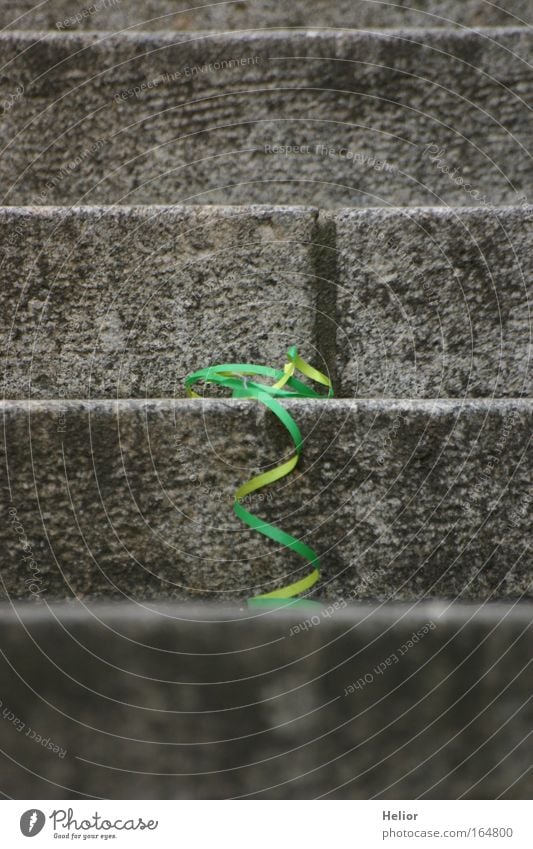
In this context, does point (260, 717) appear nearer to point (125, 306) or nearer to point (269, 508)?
point (269, 508)

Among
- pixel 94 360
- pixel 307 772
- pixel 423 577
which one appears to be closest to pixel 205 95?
pixel 94 360

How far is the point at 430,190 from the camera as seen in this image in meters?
1.17

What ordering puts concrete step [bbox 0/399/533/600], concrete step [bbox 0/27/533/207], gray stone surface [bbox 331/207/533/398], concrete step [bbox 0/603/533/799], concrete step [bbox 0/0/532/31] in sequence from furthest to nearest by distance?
concrete step [bbox 0/0/532/31]
concrete step [bbox 0/27/533/207]
gray stone surface [bbox 331/207/533/398]
concrete step [bbox 0/399/533/600]
concrete step [bbox 0/603/533/799]

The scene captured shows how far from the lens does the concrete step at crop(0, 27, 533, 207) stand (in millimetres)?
1134

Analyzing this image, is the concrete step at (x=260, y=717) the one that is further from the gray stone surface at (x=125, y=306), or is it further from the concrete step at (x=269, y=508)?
the gray stone surface at (x=125, y=306)

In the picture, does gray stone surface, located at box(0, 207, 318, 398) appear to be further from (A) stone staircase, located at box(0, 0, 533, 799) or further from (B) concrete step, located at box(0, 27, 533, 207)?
(B) concrete step, located at box(0, 27, 533, 207)

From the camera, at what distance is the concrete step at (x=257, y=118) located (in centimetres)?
113

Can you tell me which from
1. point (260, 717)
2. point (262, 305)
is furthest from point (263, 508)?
point (262, 305)

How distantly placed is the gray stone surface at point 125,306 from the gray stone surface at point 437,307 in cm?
6

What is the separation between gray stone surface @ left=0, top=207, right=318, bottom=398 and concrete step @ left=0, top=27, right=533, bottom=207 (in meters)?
0.26

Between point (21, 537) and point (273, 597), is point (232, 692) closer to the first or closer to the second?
point (273, 597)

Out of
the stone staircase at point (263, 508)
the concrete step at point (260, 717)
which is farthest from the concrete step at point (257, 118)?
the concrete step at point (260, 717)

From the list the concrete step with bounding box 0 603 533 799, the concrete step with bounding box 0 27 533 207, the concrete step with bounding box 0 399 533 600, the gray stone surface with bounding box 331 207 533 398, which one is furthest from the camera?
the concrete step with bounding box 0 27 533 207

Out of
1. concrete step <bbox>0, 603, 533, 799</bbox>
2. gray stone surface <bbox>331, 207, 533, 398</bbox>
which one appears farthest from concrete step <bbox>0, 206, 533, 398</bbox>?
concrete step <bbox>0, 603, 533, 799</bbox>
